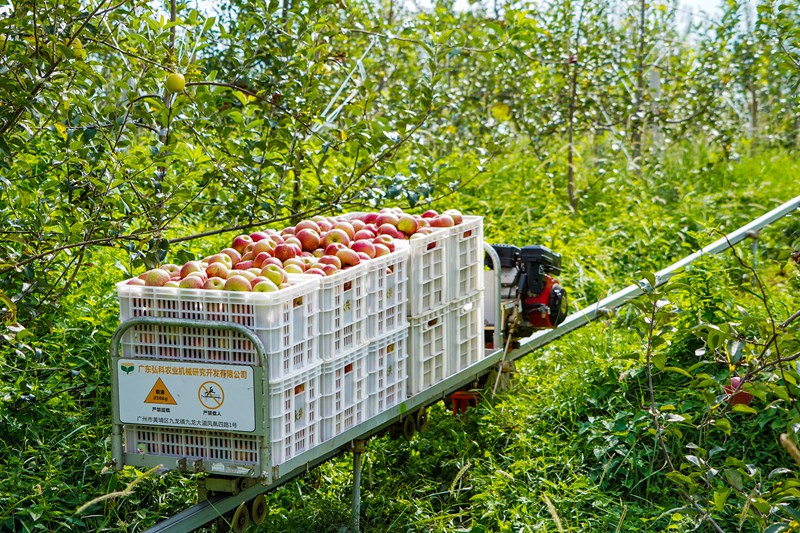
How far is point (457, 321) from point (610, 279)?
3.08 m

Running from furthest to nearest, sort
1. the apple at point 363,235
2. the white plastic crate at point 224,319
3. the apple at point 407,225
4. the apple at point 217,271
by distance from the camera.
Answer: the apple at point 407,225
the apple at point 363,235
the apple at point 217,271
the white plastic crate at point 224,319

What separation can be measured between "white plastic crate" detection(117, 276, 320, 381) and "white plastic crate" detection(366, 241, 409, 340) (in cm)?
50

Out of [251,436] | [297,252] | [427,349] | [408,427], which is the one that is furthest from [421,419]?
[251,436]

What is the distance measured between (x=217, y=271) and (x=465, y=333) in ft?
5.74

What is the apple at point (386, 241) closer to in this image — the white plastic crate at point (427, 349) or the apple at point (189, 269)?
the white plastic crate at point (427, 349)

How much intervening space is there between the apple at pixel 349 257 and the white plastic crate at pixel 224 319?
39cm

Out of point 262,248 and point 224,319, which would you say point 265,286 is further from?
point 262,248

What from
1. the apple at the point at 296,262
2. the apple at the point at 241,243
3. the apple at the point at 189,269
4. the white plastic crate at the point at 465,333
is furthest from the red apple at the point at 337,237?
the apple at the point at 189,269

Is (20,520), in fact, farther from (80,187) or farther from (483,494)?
(483,494)

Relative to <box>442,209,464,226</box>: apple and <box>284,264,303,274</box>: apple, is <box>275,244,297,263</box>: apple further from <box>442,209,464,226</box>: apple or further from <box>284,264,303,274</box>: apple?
<box>442,209,464,226</box>: apple

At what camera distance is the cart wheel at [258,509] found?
14.1ft

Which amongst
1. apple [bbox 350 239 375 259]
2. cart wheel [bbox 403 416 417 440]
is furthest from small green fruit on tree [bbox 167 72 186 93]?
cart wheel [bbox 403 416 417 440]

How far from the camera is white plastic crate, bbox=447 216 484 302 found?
5327mm

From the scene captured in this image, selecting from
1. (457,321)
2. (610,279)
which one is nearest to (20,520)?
(457,321)
